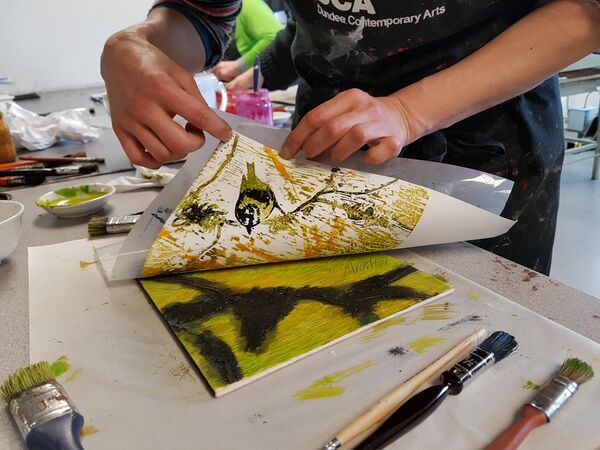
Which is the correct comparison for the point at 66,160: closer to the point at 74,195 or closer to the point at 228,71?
the point at 74,195

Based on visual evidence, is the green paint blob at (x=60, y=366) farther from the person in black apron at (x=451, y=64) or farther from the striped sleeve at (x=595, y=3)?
the striped sleeve at (x=595, y=3)

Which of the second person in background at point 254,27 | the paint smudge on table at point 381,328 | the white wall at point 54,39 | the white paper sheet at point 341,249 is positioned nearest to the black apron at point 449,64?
the white paper sheet at point 341,249

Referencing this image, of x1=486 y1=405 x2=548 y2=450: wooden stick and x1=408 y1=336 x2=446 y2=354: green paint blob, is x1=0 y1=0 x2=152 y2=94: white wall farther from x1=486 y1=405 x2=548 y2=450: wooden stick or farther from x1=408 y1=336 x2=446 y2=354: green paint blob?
x1=486 y1=405 x2=548 y2=450: wooden stick

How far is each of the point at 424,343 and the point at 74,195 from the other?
740 millimetres

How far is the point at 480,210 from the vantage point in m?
0.71

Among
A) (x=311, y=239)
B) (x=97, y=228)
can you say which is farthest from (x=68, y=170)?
(x=311, y=239)

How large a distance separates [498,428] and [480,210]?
14.2 inches

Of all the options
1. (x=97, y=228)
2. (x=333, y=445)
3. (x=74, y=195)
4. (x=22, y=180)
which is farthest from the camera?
(x=22, y=180)

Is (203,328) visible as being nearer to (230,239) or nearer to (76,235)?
(230,239)

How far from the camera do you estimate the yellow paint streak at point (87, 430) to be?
42 cm

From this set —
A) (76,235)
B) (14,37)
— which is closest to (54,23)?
(14,37)

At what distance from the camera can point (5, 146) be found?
1213 mm

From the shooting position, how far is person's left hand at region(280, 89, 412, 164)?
63 cm

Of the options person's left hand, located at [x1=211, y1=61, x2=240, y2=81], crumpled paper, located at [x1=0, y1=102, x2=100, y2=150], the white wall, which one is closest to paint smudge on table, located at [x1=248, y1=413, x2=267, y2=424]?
crumpled paper, located at [x1=0, y1=102, x2=100, y2=150]
